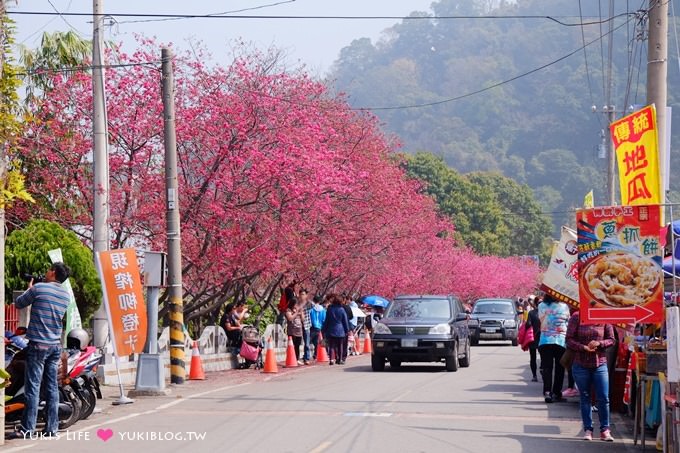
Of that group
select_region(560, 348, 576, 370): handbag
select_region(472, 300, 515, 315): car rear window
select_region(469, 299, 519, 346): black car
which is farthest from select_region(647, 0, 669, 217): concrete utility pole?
select_region(472, 300, 515, 315): car rear window

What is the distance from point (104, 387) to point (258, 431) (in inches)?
284

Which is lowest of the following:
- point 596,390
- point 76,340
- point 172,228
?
point 596,390

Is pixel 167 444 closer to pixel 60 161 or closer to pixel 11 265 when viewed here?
pixel 11 265

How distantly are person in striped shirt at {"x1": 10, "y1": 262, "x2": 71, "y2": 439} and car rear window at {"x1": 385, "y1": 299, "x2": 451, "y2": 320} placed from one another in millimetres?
13722

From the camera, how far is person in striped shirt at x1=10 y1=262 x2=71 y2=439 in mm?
12578

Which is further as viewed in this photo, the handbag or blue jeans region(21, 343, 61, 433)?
the handbag

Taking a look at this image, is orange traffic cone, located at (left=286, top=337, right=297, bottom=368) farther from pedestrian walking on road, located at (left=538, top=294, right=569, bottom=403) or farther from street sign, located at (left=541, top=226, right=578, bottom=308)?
street sign, located at (left=541, top=226, right=578, bottom=308)

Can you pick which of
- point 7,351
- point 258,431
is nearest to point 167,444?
point 258,431

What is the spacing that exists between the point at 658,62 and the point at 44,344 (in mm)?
9454

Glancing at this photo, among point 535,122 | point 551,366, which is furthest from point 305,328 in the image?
point 535,122

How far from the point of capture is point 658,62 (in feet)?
51.7

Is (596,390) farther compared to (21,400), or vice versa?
(596,390)

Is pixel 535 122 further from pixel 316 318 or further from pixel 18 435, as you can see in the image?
pixel 18 435

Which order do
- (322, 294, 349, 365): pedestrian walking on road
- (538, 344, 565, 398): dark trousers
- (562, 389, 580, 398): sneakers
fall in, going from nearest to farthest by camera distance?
(538, 344, 565, 398): dark trousers, (562, 389, 580, 398): sneakers, (322, 294, 349, 365): pedestrian walking on road
